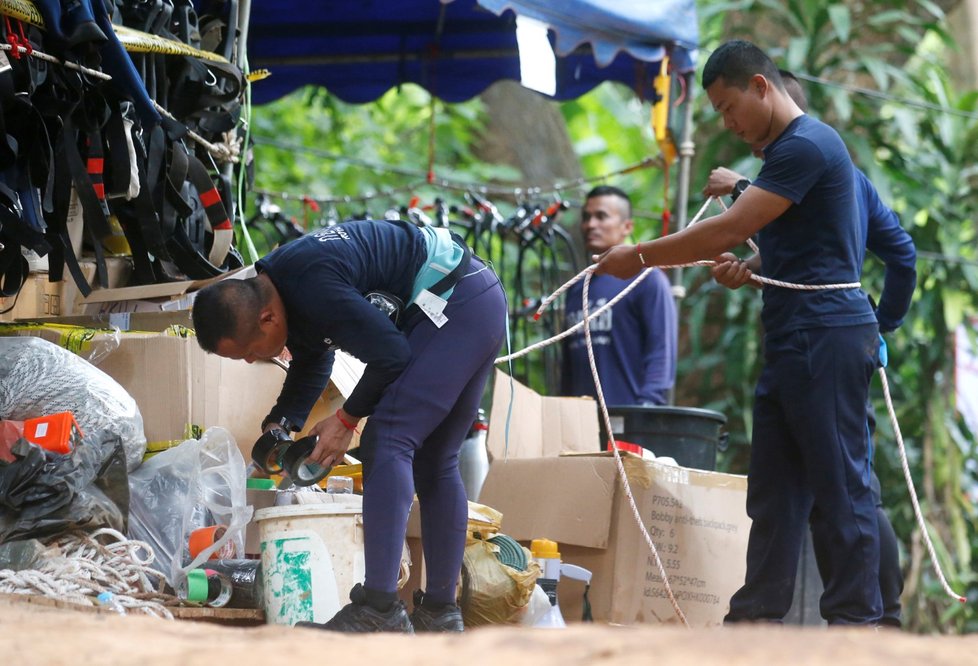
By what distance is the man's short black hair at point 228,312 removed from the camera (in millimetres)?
3512

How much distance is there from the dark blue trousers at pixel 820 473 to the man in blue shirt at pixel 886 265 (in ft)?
0.91

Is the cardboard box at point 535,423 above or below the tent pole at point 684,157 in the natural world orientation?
below

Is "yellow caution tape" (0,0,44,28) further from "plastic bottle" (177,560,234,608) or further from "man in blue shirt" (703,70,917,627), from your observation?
"man in blue shirt" (703,70,917,627)

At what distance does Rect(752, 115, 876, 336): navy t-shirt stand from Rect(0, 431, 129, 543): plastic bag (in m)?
2.19

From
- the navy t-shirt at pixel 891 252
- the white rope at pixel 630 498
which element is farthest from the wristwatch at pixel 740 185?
the white rope at pixel 630 498

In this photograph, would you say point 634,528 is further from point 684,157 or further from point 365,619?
point 684,157

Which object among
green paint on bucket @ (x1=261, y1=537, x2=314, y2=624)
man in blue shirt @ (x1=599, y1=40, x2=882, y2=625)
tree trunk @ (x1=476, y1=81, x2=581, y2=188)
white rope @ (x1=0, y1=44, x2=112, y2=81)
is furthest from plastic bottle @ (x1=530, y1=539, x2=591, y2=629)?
tree trunk @ (x1=476, y1=81, x2=581, y2=188)

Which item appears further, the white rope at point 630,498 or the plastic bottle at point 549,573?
the white rope at point 630,498

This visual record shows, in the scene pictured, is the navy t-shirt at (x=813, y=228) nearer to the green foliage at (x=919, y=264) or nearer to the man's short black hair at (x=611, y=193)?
the man's short black hair at (x=611, y=193)

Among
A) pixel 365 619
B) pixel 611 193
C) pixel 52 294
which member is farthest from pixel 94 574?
pixel 611 193

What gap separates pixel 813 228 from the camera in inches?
167

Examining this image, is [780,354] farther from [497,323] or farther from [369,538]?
[369,538]

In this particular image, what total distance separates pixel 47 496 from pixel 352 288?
45.1 inches

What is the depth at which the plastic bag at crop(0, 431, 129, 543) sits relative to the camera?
12.7ft
